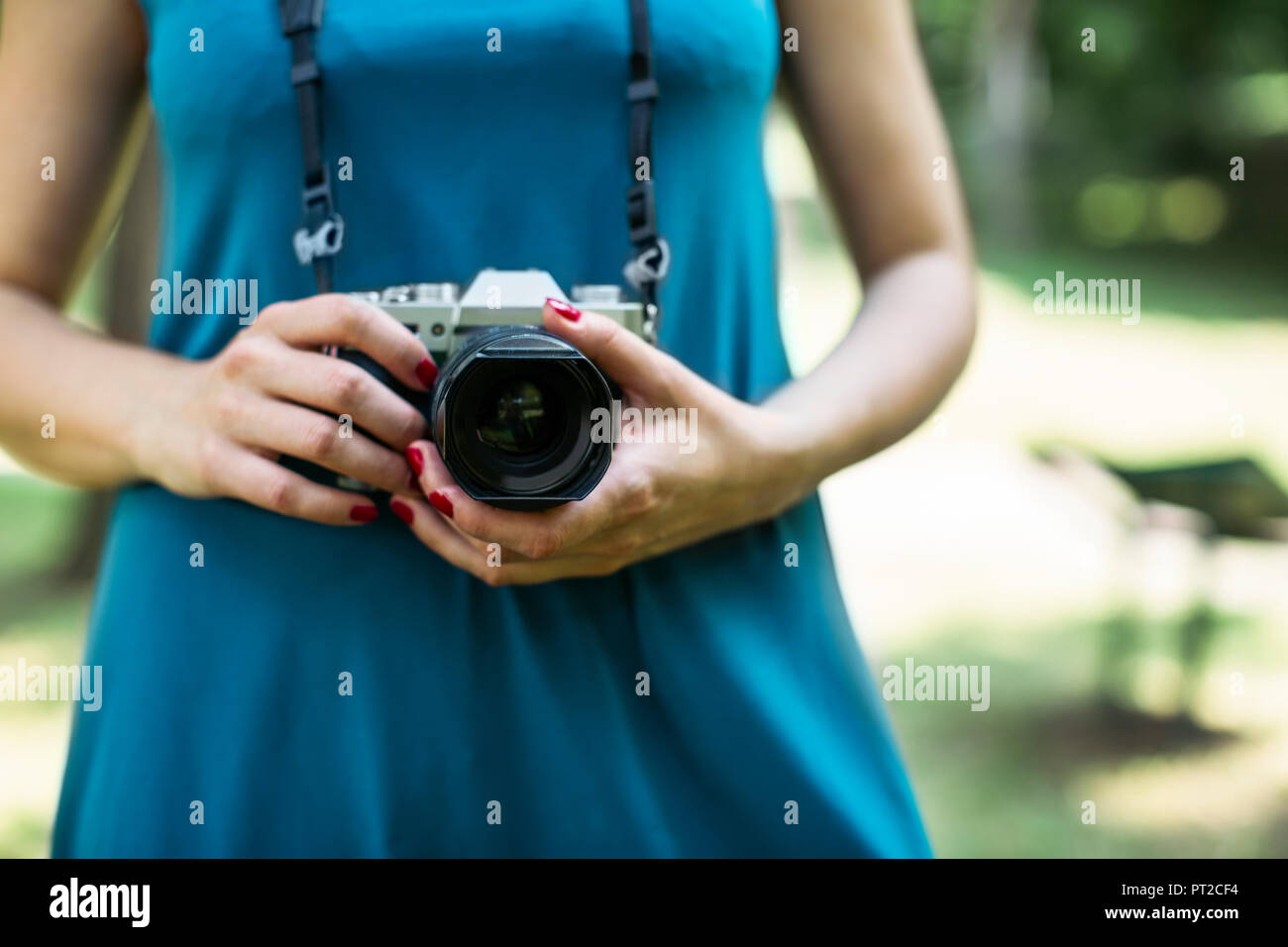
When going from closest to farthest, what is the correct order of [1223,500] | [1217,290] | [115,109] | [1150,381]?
1. [115,109]
2. [1223,500]
3. [1150,381]
4. [1217,290]

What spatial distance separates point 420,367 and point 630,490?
0.21m

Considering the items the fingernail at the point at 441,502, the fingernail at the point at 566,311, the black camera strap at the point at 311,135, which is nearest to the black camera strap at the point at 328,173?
the black camera strap at the point at 311,135

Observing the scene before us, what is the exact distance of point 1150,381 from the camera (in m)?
9.20

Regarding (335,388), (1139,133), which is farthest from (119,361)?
(1139,133)

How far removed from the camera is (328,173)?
3.26 feet

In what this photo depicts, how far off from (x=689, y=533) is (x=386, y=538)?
0.26 metres

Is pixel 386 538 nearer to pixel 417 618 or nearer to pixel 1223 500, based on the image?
pixel 417 618

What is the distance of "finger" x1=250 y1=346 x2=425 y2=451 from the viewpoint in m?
0.94

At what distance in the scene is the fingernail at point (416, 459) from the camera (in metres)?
0.95

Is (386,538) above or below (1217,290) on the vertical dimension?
below

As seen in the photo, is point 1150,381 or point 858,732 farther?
point 1150,381

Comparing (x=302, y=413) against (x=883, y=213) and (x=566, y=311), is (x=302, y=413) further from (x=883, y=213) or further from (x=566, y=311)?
(x=883, y=213)
